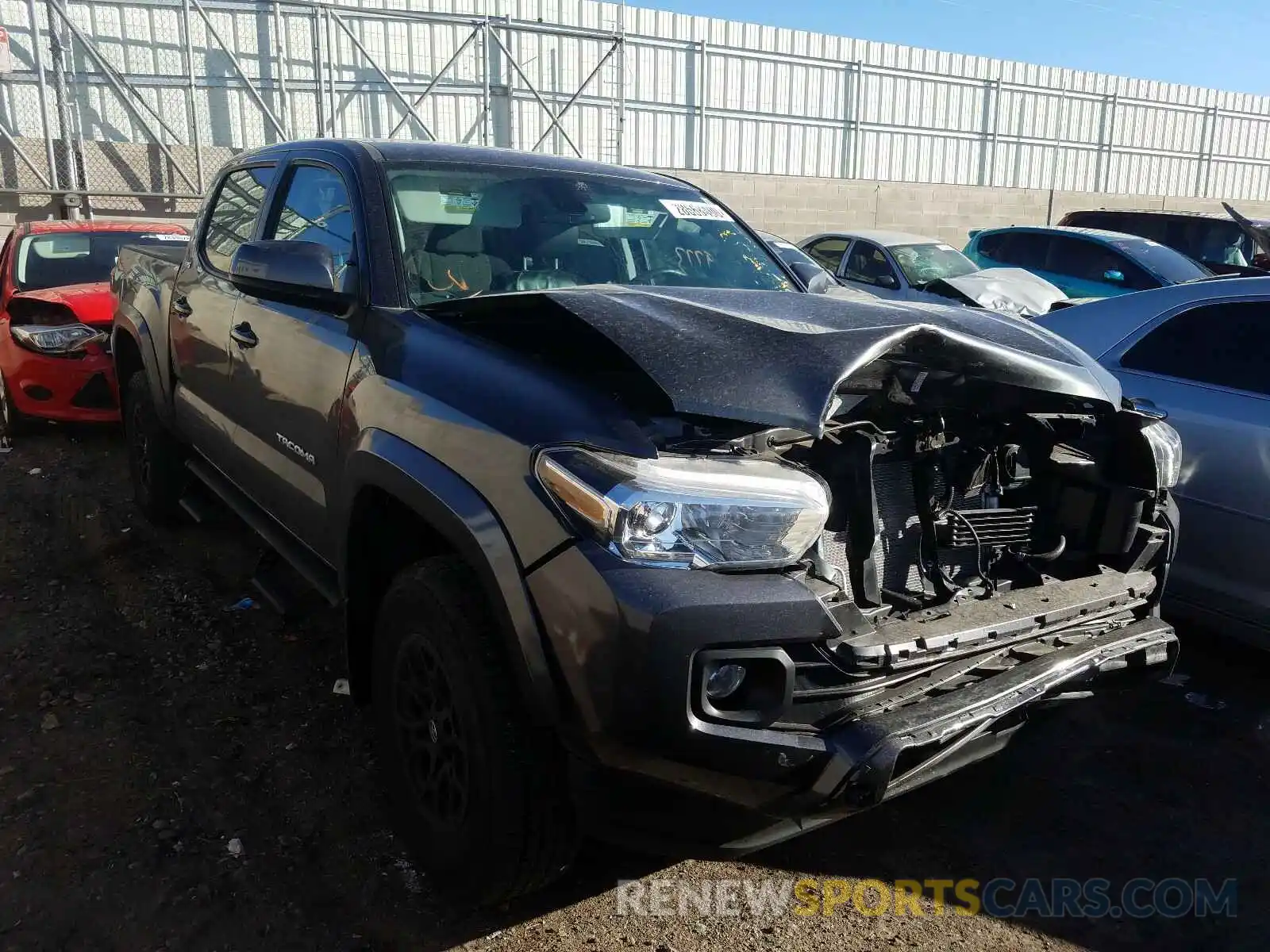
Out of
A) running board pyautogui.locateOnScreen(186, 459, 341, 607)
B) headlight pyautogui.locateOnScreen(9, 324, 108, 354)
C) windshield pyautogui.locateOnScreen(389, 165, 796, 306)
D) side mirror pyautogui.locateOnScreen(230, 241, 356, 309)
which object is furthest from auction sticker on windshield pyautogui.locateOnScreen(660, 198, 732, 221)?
headlight pyautogui.locateOnScreen(9, 324, 108, 354)

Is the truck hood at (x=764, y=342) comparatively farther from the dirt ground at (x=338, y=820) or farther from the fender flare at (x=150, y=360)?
the fender flare at (x=150, y=360)

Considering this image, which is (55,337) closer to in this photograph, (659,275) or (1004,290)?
(659,275)

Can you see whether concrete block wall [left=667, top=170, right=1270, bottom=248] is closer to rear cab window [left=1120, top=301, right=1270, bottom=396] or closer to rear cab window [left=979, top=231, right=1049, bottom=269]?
rear cab window [left=979, top=231, right=1049, bottom=269]

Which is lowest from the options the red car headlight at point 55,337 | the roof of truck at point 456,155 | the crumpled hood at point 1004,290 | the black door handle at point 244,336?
the red car headlight at point 55,337

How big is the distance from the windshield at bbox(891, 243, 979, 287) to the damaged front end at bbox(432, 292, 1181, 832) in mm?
7954

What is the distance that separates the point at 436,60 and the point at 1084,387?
1521 centimetres

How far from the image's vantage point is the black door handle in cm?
354

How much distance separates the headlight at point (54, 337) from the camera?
21.6 ft

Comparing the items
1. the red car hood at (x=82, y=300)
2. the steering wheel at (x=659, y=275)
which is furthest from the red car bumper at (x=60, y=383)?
the steering wheel at (x=659, y=275)

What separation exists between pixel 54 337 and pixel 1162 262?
1073 centimetres

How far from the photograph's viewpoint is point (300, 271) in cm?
283

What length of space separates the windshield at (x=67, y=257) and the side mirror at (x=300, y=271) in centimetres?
501

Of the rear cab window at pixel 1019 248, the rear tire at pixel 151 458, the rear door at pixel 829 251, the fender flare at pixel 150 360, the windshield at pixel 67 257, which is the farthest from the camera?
the rear cab window at pixel 1019 248

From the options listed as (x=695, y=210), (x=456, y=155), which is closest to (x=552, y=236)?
(x=456, y=155)
